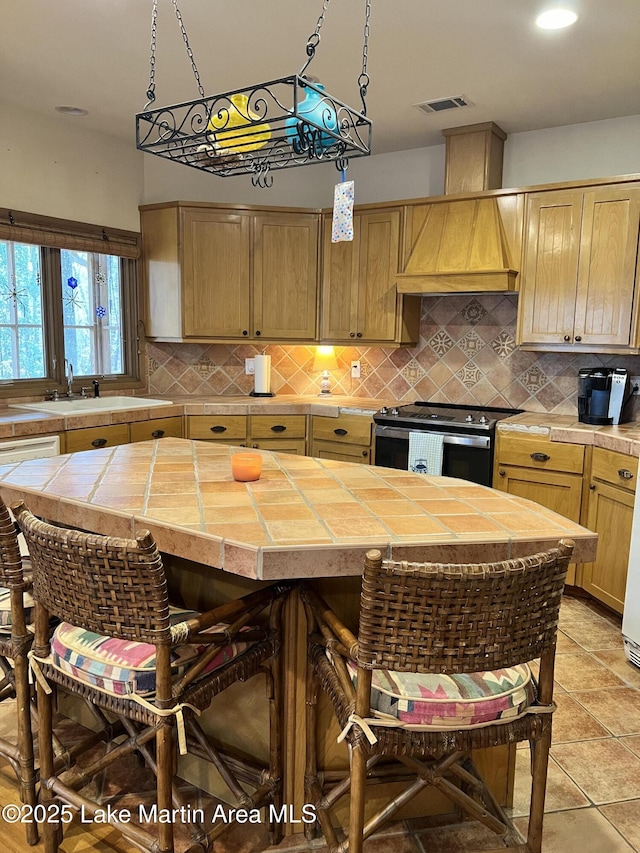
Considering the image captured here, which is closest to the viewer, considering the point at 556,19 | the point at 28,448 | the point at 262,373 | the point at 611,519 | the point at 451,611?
the point at 451,611

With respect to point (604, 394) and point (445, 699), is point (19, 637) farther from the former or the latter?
point (604, 394)

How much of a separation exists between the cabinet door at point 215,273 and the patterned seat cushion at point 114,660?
327 centimetres

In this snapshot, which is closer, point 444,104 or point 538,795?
point 538,795

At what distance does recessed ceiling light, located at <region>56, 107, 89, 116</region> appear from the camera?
157 inches

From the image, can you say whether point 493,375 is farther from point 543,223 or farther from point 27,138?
point 27,138

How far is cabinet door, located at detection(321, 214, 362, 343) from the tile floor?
256cm

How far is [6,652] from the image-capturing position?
1.79m

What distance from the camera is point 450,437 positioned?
394 centimetres

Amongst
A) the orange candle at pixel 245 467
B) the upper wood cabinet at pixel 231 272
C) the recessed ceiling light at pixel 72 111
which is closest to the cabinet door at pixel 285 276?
the upper wood cabinet at pixel 231 272

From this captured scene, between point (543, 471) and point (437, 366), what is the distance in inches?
50.5

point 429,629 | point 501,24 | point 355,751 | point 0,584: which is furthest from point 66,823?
point 501,24

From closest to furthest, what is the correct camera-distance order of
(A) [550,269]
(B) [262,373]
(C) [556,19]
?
(C) [556,19] → (A) [550,269] → (B) [262,373]

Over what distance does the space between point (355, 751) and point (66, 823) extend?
3.55ft

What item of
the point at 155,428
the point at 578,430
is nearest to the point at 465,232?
the point at 578,430
